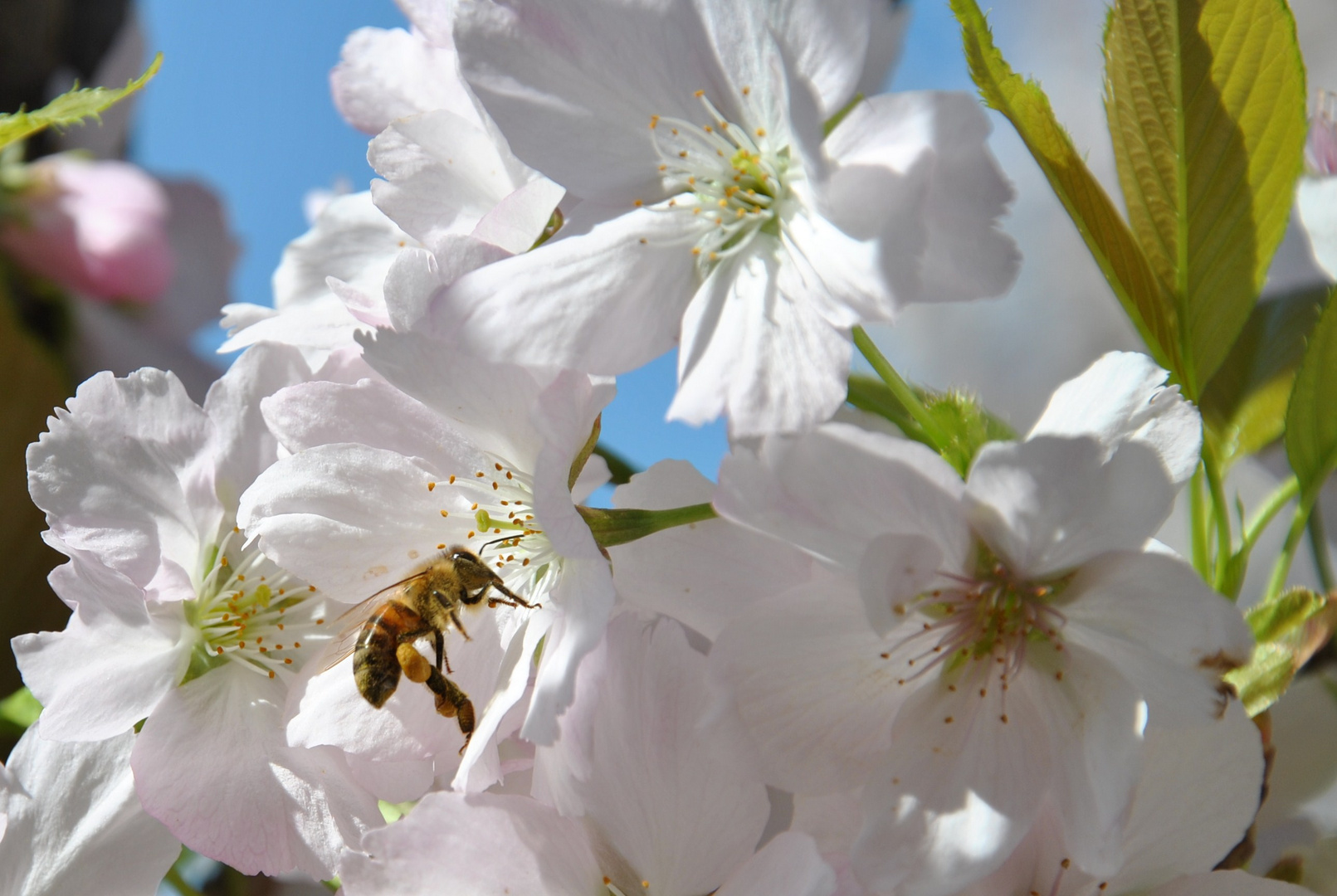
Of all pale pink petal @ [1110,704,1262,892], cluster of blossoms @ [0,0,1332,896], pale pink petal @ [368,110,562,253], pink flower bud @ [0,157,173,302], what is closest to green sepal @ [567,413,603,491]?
cluster of blossoms @ [0,0,1332,896]

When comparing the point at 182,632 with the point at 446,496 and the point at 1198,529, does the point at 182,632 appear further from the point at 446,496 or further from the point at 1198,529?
the point at 1198,529

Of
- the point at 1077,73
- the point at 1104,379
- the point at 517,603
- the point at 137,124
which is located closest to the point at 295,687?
the point at 517,603

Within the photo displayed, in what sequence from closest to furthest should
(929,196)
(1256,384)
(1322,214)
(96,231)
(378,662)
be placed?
(929,196), (378,662), (1322,214), (1256,384), (96,231)

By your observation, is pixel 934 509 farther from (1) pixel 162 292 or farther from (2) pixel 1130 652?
(1) pixel 162 292

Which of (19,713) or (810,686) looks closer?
(810,686)

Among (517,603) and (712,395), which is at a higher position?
(712,395)

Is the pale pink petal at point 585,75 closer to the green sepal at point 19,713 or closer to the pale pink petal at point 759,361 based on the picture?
the pale pink petal at point 759,361

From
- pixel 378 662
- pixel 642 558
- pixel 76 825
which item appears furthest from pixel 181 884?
pixel 642 558

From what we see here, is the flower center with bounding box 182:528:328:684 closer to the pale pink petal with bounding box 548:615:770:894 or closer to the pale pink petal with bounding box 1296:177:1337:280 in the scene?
the pale pink petal with bounding box 548:615:770:894
